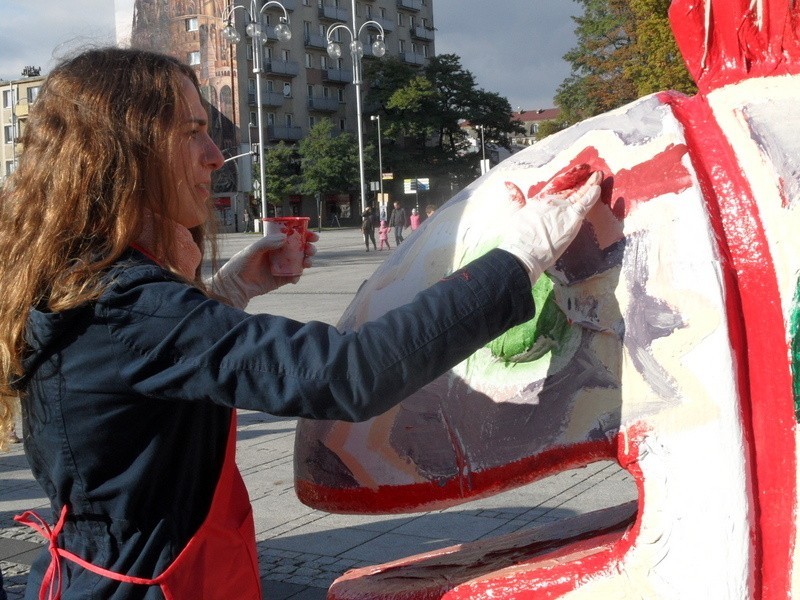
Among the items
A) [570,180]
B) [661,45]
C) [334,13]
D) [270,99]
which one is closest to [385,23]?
Answer: [334,13]

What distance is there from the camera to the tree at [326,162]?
50.9 meters

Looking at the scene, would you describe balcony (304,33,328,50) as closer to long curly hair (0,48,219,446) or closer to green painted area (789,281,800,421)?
long curly hair (0,48,219,446)

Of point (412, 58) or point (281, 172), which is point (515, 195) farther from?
point (412, 58)

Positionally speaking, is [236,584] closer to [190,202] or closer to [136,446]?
[136,446]

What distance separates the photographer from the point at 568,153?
1726 millimetres

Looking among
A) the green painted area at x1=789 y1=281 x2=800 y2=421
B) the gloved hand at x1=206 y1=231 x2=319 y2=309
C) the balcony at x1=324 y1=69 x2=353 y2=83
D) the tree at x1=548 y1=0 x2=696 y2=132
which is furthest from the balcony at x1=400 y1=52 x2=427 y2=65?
the green painted area at x1=789 y1=281 x2=800 y2=421

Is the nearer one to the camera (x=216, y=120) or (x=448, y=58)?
(x=216, y=120)

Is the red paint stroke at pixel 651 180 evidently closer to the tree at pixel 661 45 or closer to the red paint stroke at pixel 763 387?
the red paint stroke at pixel 763 387

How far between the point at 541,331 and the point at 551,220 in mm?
200

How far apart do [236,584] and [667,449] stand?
2.41 ft

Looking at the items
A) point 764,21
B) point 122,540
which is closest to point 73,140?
point 122,540

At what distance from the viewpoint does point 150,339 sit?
1434 millimetres

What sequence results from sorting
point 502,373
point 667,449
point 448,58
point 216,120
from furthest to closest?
point 448,58
point 216,120
point 502,373
point 667,449

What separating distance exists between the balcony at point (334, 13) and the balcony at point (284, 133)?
693cm
